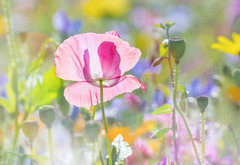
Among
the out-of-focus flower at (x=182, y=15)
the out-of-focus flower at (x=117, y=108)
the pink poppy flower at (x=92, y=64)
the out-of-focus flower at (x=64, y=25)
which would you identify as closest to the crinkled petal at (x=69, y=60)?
the pink poppy flower at (x=92, y=64)

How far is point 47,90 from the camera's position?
32 centimetres

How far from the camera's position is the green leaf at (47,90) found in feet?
1.04

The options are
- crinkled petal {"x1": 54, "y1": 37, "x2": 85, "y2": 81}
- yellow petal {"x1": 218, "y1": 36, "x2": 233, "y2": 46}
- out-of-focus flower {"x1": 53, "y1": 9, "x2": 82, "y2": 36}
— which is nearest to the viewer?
crinkled petal {"x1": 54, "y1": 37, "x2": 85, "y2": 81}

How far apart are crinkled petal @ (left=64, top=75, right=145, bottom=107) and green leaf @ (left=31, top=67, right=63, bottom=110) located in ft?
0.18

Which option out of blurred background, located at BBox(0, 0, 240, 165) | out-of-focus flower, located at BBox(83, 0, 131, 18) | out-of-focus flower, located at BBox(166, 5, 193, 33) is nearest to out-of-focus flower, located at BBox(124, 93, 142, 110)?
blurred background, located at BBox(0, 0, 240, 165)

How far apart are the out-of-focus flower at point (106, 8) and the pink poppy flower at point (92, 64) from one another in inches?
42.5

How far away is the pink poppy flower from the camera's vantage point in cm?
25

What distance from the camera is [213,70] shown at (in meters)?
0.43

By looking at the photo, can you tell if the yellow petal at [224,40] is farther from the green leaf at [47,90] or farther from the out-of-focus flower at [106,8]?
the out-of-focus flower at [106,8]

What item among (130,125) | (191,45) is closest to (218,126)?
(130,125)

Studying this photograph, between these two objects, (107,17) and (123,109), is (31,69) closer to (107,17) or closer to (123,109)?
(123,109)

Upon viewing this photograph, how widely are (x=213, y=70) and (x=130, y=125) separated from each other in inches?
4.2

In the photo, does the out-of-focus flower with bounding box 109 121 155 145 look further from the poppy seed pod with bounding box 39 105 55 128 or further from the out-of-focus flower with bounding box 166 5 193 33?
the out-of-focus flower with bounding box 166 5 193 33

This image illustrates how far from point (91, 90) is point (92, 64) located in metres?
0.01
